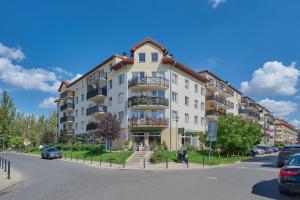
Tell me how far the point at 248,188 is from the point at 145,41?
30.4 m

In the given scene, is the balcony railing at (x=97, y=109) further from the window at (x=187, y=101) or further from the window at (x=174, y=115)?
the window at (x=187, y=101)

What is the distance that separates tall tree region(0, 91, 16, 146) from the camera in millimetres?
80938

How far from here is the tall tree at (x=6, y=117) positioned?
80.9 meters

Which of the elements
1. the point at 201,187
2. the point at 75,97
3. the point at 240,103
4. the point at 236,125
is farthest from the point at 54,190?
the point at 240,103

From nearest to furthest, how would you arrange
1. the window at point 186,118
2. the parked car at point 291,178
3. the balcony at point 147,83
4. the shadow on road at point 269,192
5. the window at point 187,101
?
the parked car at point 291,178 < the shadow on road at point 269,192 < the balcony at point 147,83 < the window at point 186,118 < the window at point 187,101

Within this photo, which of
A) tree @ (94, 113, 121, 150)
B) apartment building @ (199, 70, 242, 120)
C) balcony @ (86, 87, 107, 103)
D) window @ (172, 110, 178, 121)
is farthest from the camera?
apartment building @ (199, 70, 242, 120)

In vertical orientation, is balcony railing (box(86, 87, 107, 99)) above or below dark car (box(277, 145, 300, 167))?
above

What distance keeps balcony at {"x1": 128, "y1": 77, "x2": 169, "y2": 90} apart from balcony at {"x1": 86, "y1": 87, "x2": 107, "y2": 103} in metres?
7.62

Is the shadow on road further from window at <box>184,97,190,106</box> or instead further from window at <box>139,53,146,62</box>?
window at <box>184,97,190,106</box>

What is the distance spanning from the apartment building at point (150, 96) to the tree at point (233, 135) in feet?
17.7

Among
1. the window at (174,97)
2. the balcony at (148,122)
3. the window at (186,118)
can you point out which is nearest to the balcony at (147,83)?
the window at (174,97)

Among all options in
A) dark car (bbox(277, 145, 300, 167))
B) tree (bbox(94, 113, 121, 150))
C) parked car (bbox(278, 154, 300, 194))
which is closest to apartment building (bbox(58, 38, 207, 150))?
tree (bbox(94, 113, 121, 150))

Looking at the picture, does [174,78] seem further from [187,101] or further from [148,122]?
[148,122]

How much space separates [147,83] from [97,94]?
1097 centimetres
